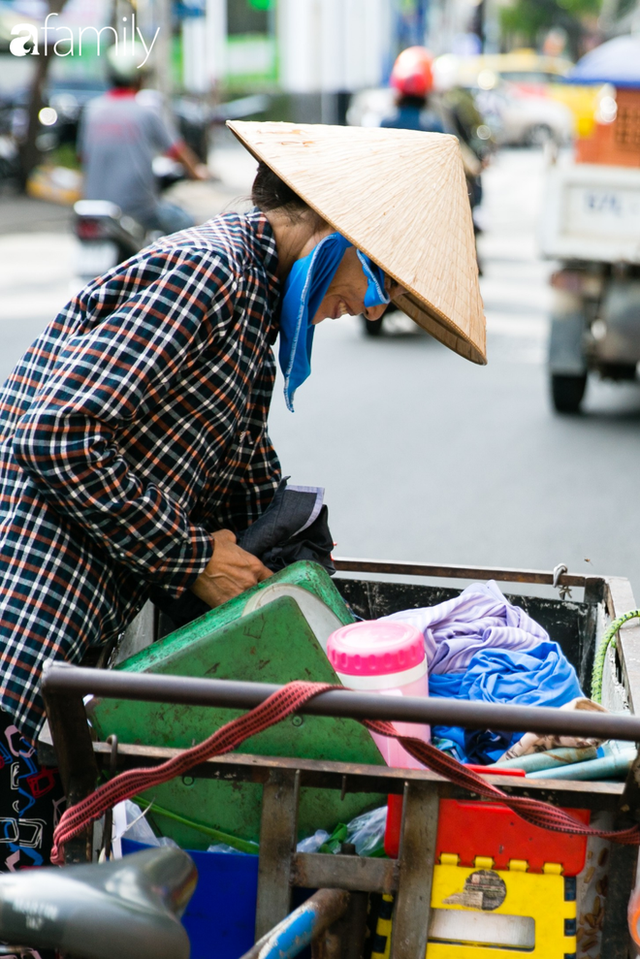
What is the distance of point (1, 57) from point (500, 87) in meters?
12.4

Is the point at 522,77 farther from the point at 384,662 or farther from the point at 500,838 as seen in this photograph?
the point at 500,838

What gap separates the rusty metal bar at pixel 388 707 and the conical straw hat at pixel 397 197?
2.42 ft

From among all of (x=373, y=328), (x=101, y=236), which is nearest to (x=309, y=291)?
(x=101, y=236)

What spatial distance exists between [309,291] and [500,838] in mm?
945

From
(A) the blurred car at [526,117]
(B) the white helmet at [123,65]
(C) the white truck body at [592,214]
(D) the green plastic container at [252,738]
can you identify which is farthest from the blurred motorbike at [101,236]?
(A) the blurred car at [526,117]

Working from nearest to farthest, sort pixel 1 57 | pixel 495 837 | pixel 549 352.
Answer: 1. pixel 495 837
2. pixel 549 352
3. pixel 1 57

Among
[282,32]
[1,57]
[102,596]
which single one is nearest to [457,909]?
[102,596]

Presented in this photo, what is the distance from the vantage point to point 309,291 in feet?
6.34

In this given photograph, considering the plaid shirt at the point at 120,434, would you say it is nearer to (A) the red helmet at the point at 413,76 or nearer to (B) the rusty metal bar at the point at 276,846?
(B) the rusty metal bar at the point at 276,846

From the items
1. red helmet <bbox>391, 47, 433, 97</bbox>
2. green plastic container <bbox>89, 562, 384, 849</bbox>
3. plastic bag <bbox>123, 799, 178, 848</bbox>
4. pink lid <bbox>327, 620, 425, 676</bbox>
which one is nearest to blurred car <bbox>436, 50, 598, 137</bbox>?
red helmet <bbox>391, 47, 433, 97</bbox>

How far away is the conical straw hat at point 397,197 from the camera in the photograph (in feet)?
6.04

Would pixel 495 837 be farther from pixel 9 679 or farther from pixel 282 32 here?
pixel 282 32

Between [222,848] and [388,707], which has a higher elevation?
[388,707]

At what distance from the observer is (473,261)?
6.75 feet
